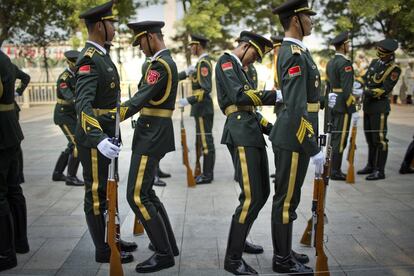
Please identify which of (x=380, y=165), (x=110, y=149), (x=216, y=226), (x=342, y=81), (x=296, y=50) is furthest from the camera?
(x=380, y=165)

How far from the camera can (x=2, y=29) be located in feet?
53.8

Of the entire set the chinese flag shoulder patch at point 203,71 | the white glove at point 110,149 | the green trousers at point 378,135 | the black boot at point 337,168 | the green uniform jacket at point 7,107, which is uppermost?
the chinese flag shoulder patch at point 203,71

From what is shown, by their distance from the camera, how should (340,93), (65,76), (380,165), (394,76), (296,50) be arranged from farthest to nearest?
(380,165) < (394,76) < (340,93) < (65,76) < (296,50)

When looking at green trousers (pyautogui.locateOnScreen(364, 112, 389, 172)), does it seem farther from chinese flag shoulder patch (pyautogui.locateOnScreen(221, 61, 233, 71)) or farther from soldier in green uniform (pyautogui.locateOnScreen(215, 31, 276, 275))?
chinese flag shoulder patch (pyautogui.locateOnScreen(221, 61, 233, 71))

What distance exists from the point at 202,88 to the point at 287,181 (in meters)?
3.71

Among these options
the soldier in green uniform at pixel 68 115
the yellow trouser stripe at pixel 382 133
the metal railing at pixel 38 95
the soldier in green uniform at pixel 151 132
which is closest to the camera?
the soldier in green uniform at pixel 151 132

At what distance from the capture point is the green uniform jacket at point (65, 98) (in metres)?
7.21

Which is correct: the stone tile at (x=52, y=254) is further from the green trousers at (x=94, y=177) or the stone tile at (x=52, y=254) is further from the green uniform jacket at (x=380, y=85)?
the green uniform jacket at (x=380, y=85)

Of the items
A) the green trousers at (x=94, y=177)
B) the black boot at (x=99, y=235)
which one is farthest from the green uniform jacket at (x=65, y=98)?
the black boot at (x=99, y=235)

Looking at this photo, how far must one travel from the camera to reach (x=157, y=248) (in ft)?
13.8

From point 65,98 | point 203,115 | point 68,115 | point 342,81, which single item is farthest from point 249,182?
point 68,115

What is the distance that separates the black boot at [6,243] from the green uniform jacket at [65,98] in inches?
125

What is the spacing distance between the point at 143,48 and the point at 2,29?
1383 cm

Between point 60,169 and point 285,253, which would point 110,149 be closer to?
point 285,253
